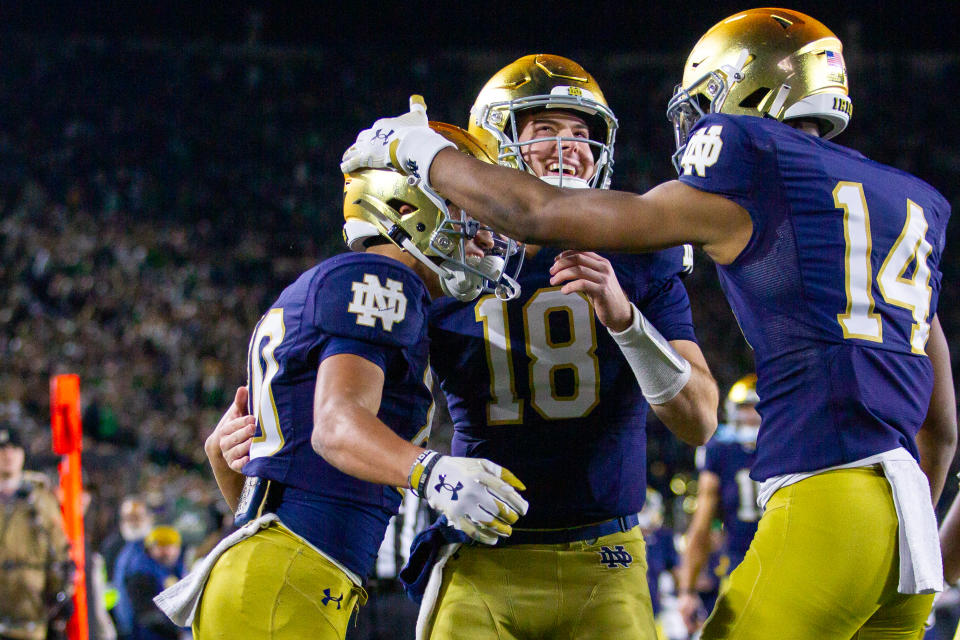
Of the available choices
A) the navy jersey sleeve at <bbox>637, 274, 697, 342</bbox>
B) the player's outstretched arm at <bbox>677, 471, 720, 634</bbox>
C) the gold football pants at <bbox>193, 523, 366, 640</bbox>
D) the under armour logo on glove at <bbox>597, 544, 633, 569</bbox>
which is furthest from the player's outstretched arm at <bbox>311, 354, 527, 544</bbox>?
the player's outstretched arm at <bbox>677, 471, 720, 634</bbox>

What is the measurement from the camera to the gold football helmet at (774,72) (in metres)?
2.74

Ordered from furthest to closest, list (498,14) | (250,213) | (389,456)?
(498,14)
(250,213)
(389,456)

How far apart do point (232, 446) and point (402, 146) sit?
3.07 feet

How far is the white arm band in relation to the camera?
2.63 meters

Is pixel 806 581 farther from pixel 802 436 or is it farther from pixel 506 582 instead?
pixel 506 582

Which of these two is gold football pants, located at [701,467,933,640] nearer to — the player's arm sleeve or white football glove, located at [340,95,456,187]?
the player's arm sleeve

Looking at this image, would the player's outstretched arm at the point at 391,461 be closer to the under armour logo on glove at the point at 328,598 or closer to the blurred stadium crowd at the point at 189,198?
the under armour logo on glove at the point at 328,598

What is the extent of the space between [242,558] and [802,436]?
4.38ft

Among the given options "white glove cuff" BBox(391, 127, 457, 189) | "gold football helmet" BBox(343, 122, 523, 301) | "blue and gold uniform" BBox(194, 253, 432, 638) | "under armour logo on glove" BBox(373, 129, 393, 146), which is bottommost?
"blue and gold uniform" BBox(194, 253, 432, 638)

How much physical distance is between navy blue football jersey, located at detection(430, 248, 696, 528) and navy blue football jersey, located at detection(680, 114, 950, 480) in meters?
0.55

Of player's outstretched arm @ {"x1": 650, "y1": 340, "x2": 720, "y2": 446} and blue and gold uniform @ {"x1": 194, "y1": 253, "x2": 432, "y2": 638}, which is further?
player's outstretched arm @ {"x1": 650, "y1": 340, "x2": 720, "y2": 446}

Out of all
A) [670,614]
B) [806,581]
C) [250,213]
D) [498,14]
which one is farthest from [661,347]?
[498,14]

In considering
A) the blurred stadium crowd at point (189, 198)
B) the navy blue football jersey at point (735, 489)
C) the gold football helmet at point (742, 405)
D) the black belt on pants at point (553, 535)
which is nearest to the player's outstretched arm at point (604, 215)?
the black belt on pants at point (553, 535)

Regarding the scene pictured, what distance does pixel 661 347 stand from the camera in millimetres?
2662
